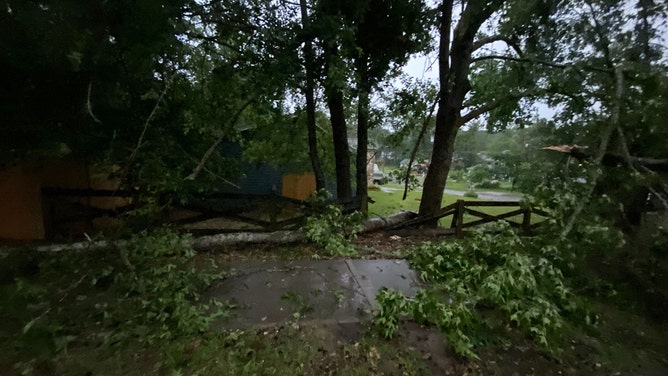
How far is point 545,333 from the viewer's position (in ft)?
9.39

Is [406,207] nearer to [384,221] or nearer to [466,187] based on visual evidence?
[384,221]

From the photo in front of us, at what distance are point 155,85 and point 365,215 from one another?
15.0 ft

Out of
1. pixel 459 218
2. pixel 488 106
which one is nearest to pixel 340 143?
pixel 459 218

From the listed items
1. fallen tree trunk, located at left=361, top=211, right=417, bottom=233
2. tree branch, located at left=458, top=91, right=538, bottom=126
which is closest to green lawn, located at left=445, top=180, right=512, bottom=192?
tree branch, located at left=458, top=91, right=538, bottom=126

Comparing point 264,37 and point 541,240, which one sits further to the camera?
point 264,37

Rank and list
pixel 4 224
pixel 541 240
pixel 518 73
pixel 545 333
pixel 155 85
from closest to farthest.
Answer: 1. pixel 545 333
2. pixel 541 240
3. pixel 155 85
4. pixel 4 224
5. pixel 518 73

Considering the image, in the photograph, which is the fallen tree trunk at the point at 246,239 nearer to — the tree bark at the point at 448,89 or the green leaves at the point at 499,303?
the green leaves at the point at 499,303

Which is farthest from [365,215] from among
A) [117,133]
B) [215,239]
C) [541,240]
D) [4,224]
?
[4,224]

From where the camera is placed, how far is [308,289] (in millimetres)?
3850

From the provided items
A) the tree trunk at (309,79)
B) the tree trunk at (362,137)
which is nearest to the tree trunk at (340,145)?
the tree trunk at (362,137)

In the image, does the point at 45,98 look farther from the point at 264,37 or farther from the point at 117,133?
the point at 264,37

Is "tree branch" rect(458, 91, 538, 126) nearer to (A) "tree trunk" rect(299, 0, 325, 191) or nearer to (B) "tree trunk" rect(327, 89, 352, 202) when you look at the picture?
(B) "tree trunk" rect(327, 89, 352, 202)

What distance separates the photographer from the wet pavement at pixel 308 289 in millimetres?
3240

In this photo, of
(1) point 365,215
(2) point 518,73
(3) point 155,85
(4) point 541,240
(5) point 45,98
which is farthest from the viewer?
(2) point 518,73
